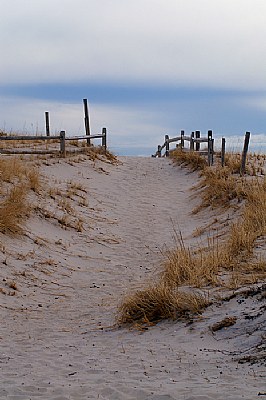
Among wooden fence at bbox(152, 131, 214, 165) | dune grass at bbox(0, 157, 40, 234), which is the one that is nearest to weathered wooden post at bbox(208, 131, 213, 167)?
wooden fence at bbox(152, 131, 214, 165)

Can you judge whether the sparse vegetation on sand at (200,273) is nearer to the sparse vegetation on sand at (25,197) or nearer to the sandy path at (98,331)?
the sandy path at (98,331)

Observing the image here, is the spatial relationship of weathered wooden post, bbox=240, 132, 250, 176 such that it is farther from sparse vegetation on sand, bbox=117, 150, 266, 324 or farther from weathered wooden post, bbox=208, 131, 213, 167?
sparse vegetation on sand, bbox=117, 150, 266, 324

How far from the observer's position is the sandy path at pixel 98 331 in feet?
15.6

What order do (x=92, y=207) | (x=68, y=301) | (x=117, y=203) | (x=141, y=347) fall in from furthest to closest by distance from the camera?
(x=117, y=203) → (x=92, y=207) → (x=68, y=301) → (x=141, y=347)

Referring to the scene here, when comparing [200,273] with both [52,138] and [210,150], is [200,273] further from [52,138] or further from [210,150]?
[210,150]

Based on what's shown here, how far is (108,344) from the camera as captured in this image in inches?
244

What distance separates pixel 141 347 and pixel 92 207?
28.4 feet

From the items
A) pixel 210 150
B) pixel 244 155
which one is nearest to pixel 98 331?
pixel 244 155

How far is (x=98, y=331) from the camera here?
6703 mm

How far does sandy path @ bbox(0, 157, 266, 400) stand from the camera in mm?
4770

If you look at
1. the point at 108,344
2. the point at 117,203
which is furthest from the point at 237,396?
the point at 117,203

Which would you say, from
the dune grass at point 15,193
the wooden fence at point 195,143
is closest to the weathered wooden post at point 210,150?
the wooden fence at point 195,143

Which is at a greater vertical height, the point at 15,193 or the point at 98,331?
the point at 15,193

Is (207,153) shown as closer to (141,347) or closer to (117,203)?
(117,203)
